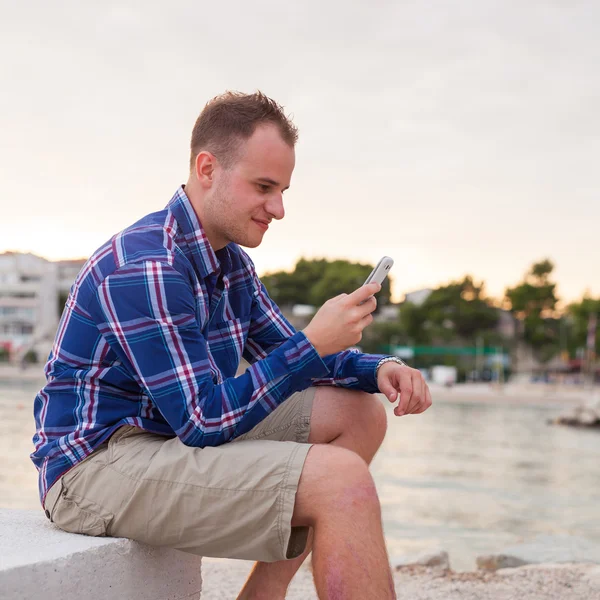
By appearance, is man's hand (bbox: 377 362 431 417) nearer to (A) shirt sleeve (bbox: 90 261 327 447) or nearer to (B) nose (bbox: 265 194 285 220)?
(A) shirt sleeve (bbox: 90 261 327 447)

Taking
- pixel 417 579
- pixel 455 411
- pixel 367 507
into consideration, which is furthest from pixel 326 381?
pixel 455 411

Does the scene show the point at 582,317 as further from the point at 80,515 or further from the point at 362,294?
the point at 80,515

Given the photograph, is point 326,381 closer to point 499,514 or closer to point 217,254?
point 217,254

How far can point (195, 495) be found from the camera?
5.98 ft

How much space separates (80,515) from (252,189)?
2.91ft

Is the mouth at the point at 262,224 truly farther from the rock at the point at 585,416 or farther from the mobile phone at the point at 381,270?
the rock at the point at 585,416

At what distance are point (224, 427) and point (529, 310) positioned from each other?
66261 millimetres

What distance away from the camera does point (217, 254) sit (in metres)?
2.25

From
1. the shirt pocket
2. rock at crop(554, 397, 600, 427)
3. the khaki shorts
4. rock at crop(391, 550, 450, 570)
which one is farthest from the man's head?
rock at crop(554, 397, 600, 427)

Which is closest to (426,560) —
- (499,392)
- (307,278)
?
(499,392)

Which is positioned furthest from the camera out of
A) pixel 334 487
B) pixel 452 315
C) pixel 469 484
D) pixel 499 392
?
pixel 452 315

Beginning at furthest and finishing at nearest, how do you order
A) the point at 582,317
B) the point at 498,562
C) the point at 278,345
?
the point at 582,317
the point at 498,562
the point at 278,345

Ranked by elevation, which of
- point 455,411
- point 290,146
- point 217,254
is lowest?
point 455,411

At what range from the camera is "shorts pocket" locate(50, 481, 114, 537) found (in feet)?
6.39
